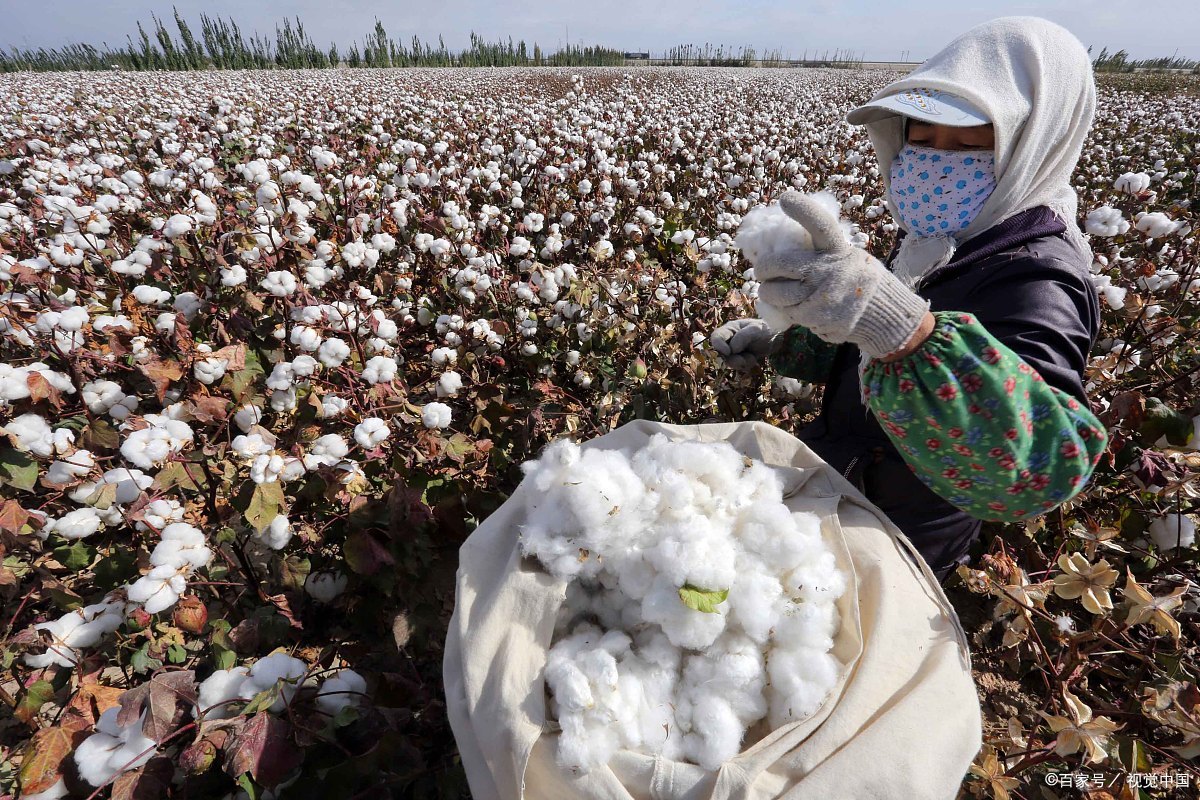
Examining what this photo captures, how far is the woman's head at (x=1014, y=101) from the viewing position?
1166mm

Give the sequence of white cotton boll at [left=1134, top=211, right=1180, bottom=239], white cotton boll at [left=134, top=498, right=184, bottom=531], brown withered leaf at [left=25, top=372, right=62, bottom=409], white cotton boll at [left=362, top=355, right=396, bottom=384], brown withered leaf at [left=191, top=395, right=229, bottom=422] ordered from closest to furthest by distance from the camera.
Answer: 1. white cotton boll at [left=134, top=498, right=184, bottom=531]
2. brown withered leaf at [left=25, top=372, right=62, bottom=409]
3. brown withered leaf at [left=191, top=395, right=229, bottom=422]
4. white cotton boll at [left=362, top=355, right=396, bottom=384]
5. white cotton boll at [left=1134, top=211, right=1180, bottom=239]

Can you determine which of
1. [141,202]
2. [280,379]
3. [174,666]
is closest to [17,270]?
[141,202]

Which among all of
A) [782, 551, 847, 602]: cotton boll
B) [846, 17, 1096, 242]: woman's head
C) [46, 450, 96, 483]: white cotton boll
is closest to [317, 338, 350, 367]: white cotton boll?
[46, 450, 96, 483]: white cotton boll

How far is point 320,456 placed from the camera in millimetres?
1477

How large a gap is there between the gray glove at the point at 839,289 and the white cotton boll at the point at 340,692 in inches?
47.1

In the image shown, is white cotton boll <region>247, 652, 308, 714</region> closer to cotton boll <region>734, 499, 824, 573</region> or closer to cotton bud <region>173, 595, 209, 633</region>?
cotton bud <region>173, 595, 209, 633</region>

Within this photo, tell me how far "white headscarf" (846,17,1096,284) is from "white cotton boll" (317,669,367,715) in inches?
62.8

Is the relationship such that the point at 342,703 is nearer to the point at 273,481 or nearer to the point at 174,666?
the point at 273,481

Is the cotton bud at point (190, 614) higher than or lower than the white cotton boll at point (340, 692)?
higher

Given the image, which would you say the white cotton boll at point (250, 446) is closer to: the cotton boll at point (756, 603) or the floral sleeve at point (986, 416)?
the cotton boll at point (756, 603)

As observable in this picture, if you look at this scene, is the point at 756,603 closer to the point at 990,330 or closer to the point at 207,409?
the point at 990,330

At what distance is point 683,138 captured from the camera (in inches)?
317

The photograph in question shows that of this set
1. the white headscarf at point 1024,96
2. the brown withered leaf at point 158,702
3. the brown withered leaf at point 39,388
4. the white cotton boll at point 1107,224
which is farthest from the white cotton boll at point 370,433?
the white cotton boll at point 1107,224

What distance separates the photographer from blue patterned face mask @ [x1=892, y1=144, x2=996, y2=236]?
1.26m
